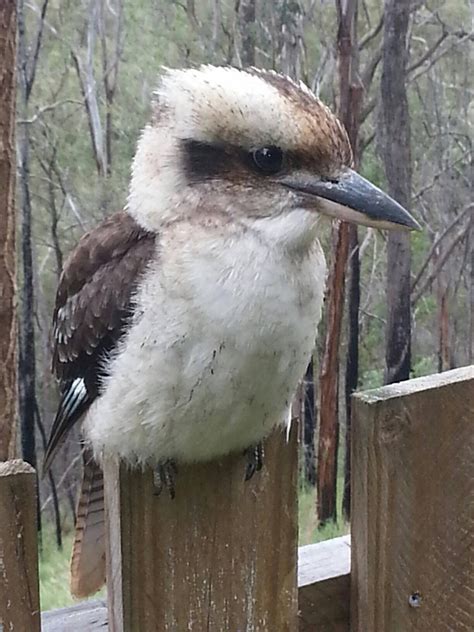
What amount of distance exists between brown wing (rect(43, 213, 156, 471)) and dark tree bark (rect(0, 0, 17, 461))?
123 centimetres

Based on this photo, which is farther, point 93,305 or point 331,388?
point 331,388

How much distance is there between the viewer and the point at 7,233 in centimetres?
224

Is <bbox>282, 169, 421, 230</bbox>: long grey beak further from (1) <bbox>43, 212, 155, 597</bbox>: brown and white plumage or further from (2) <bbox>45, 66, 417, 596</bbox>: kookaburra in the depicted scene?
(1) <bbox>43, 212, 155, 597</bbox>: brown and white plumage

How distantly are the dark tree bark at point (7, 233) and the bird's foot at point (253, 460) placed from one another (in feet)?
5.33

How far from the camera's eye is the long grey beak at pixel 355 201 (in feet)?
2.44

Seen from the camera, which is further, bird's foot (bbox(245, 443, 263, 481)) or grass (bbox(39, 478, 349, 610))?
grass (bbox(39, 478, 349, 610))

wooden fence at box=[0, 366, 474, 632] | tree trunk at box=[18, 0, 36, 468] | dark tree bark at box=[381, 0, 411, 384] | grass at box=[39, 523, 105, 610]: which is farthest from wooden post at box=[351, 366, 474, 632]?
tree trunk at box=[18, 0, 36, 468]

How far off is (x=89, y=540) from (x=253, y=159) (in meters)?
0.40

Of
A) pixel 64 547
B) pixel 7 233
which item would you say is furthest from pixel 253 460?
pixel 64 547

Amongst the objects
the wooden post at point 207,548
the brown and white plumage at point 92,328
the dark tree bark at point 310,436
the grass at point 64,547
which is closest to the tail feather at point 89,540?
the brown and white plumage at point 92,328

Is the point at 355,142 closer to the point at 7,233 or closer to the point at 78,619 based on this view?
the point at 7,233

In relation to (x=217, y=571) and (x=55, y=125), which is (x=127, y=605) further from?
(x=55, y=125)

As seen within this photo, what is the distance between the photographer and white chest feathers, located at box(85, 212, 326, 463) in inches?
28.3

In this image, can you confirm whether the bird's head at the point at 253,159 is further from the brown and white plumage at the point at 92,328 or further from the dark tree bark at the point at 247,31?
the dark tree bark at the point at 247,31
